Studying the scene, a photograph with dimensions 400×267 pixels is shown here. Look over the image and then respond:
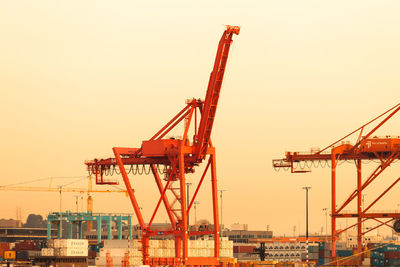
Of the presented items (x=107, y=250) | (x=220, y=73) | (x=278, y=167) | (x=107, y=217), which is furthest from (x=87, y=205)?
(x=220, y=73)

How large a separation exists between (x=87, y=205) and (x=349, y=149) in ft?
352

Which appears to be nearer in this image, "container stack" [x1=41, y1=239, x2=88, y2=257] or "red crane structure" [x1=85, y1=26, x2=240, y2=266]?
"red crane structure" [x1=85, y1=26, x2=240, y2=266]

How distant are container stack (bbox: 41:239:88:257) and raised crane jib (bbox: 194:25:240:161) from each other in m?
30.5

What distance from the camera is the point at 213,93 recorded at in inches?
2488

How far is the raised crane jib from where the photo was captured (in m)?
62.5

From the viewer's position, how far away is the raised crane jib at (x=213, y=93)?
205ft

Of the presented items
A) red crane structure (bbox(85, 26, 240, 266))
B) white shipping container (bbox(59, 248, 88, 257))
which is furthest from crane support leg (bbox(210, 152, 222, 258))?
white shipping container (bbox(59, 248, 88, 257))

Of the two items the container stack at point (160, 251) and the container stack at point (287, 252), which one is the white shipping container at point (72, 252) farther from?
the container stack at point (287, 252)

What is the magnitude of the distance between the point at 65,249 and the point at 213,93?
117 ft

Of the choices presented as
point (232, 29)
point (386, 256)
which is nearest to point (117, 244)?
point (386, 256)

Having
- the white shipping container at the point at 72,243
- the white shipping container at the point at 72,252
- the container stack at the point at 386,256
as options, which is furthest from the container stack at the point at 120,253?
the container stack at the point at 386,256

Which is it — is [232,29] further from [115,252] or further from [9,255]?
[9,255]

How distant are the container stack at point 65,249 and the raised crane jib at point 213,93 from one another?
30.5m

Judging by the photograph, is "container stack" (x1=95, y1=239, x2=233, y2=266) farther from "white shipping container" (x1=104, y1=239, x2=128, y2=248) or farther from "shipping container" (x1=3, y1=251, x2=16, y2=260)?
"shipping container" (x1=3, y1=251, x2=16, y2=260)
